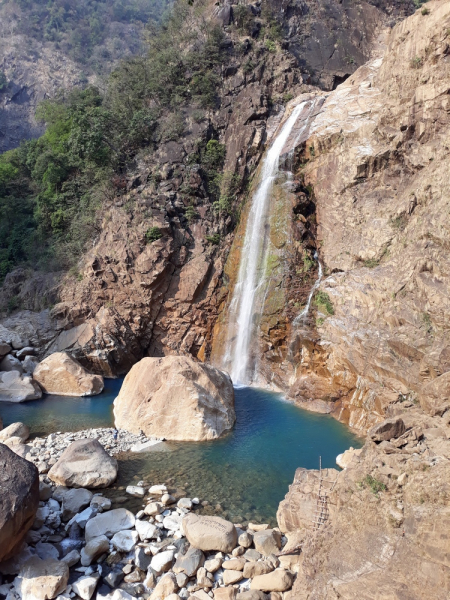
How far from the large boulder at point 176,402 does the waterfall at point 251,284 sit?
5706mm

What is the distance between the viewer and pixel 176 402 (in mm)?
15227

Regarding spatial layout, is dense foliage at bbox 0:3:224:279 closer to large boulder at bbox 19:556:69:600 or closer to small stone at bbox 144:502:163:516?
small stone at bbox 144:502:163:516

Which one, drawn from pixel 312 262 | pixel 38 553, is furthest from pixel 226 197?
pixel 38 553

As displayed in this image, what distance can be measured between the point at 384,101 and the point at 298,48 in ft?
55.4

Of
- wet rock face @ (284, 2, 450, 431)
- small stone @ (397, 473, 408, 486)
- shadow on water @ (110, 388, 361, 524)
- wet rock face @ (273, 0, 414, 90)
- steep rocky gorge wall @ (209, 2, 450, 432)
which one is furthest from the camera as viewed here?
wet rock face @ (273, 0, 414, 90)

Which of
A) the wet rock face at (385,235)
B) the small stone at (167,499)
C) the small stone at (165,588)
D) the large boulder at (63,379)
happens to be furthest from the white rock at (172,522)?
the large boulder at (63,379)

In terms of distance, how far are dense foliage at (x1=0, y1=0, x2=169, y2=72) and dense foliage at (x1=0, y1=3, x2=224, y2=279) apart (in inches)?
1546

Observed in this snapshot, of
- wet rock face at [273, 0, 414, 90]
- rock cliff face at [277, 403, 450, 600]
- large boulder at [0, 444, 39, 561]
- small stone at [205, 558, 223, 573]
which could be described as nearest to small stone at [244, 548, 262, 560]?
small stone at [205, 558, 223, 573]

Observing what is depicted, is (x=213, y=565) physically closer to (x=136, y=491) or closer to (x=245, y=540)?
(x=245, y=540)

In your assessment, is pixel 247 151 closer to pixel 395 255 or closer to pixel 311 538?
pixel 395 255

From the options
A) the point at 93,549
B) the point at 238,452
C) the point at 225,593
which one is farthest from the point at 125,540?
the point at 238,452

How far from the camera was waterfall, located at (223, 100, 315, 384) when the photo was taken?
73.4 feet

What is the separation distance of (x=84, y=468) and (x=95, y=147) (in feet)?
73.4

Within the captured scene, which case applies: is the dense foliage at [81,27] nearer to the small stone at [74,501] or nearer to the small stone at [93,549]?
the small stone at [74,501]
